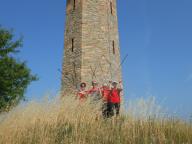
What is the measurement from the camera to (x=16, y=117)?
7.09 m

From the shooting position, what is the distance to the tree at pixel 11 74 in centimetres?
1598

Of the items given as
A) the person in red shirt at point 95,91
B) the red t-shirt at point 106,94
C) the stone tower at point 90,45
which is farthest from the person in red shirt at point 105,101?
the stone tower at point 90,45

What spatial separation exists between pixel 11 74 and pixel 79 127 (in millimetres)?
10399

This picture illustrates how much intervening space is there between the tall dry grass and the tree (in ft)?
27.8

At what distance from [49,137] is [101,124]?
1.26 m

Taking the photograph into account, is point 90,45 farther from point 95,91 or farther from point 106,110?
point 106,110

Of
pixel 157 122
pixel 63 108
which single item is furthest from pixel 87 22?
pixel 157 122

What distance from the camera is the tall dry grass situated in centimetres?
602

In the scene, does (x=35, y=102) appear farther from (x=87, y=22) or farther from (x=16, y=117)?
(x=87, y=22)

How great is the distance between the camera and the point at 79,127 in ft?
22.4

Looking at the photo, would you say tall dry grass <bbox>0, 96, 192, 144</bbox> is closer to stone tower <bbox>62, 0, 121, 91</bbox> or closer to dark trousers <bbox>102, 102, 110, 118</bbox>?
dark trousers <bbox>102, 102, 110, 118</bbox>

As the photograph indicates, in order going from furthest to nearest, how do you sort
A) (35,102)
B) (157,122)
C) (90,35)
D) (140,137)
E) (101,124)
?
(90,35) → (35,102) → (101,124) → (157,122) → (140,137)

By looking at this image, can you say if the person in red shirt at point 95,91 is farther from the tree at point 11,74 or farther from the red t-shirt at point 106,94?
the tree at point 11,74

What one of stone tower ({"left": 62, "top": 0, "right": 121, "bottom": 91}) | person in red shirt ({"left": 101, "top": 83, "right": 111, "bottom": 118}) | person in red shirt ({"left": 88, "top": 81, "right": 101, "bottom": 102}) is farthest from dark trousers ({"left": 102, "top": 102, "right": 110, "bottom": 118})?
stone tower ({"left": 62, "top": 0, "right": 121, "bottom": 91})
